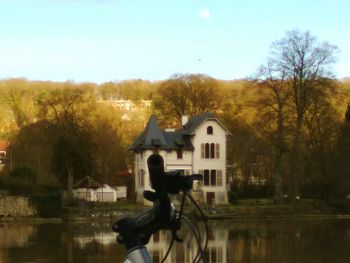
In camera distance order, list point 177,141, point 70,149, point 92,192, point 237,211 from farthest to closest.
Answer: point 177,141
point 92,192
point 70,149
point 237,211

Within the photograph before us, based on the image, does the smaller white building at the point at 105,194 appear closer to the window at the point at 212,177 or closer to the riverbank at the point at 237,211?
the riverbank at the point at 237,211

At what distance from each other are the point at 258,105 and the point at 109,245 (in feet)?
96.9

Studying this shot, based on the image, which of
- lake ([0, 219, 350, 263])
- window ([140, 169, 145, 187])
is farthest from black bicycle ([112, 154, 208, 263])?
window ([140, 169, 145, 187])

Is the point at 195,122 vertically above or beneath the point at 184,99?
beneath

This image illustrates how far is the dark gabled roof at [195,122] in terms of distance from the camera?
5509cm

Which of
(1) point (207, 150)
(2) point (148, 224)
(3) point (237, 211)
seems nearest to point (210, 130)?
(1) point (207, 150)

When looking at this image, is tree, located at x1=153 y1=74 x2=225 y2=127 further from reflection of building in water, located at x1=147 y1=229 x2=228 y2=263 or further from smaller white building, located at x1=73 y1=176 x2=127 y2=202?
reflection of building in water, located at x1=147 y1=229 x2=228 y2=263

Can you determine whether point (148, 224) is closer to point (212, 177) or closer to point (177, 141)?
point (212, 177)

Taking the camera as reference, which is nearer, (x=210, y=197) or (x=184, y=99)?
(x=210, y=197)

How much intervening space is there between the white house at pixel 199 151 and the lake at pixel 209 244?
39.2ft

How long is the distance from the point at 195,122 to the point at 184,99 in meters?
19.5

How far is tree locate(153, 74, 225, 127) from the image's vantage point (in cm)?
7525

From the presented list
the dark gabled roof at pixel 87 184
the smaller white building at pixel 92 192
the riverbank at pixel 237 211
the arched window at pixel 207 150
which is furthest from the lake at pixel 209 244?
the arched window at pixel 207 150

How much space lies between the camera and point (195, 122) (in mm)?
56281
